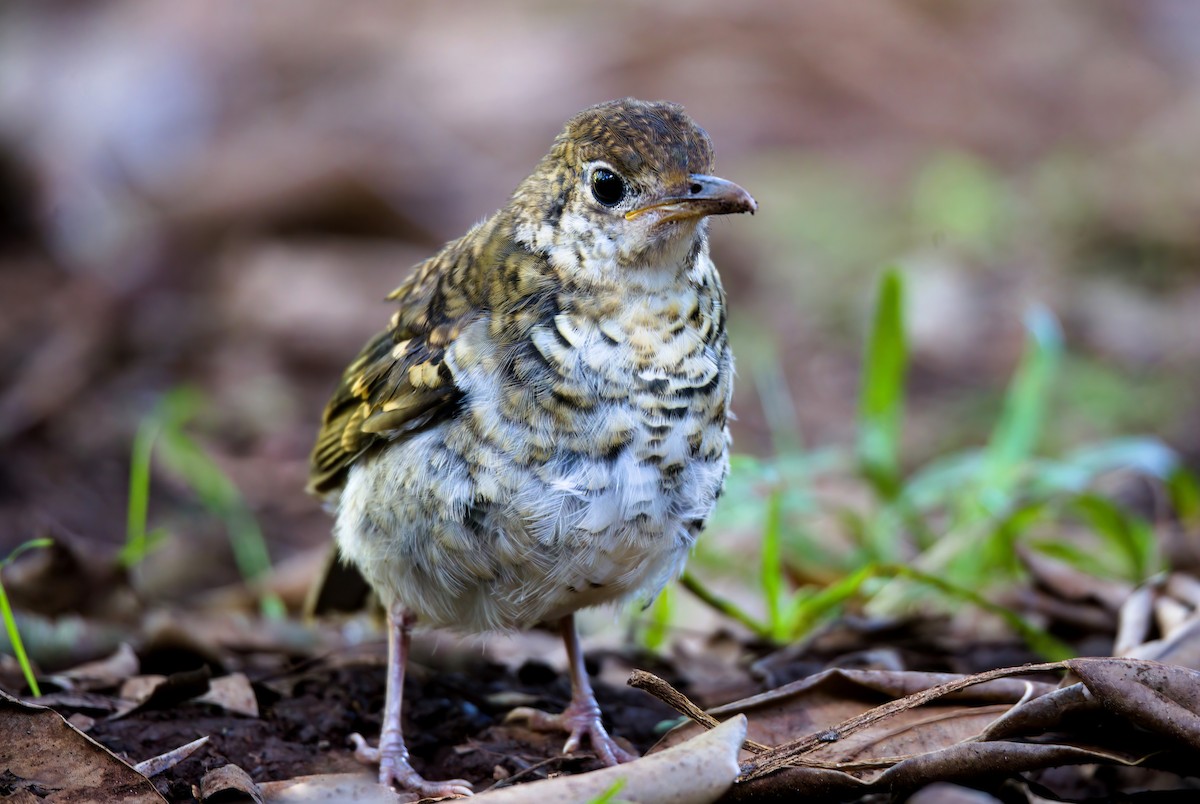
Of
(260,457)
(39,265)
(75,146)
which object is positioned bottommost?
(260,457)

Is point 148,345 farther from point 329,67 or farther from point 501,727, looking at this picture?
point 329,67

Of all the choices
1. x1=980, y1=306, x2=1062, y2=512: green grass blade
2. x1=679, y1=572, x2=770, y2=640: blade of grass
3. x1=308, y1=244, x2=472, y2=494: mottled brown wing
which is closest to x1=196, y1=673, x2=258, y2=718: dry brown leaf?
x1=308, y1=244, x2=472, y2=494: mottled brown wing

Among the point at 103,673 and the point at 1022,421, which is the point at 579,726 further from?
the point at 1022,421

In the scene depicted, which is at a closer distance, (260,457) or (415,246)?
(260,457)

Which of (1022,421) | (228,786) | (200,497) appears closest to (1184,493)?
(1022,421)

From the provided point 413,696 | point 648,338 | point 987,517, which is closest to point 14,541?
point 413,696

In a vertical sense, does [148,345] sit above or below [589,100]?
below
